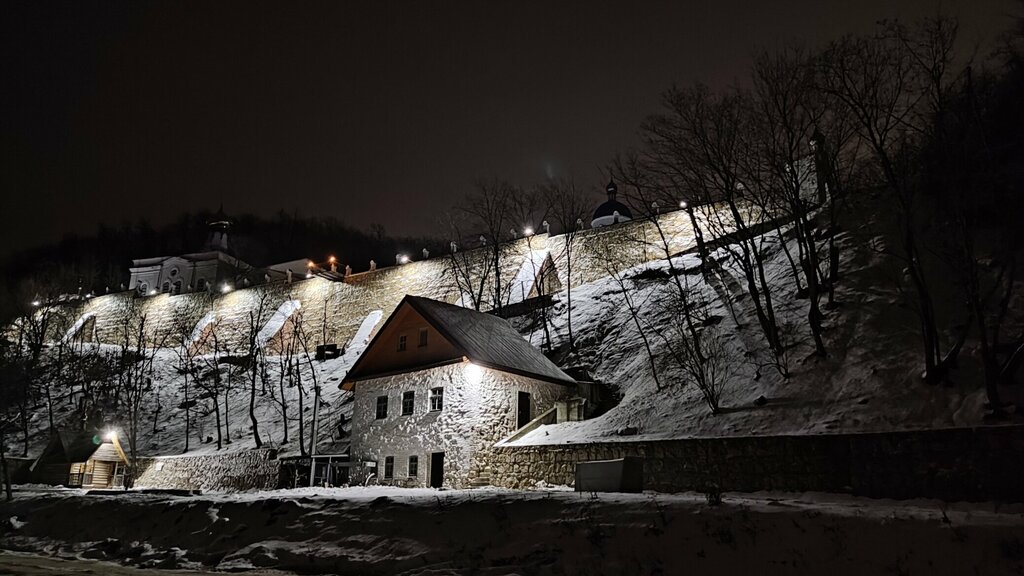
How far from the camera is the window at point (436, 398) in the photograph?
75.8ft

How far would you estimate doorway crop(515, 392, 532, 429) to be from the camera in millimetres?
22969

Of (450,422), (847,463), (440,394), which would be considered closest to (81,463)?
(440,394)

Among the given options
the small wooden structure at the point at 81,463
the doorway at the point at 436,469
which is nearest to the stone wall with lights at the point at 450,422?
the doorway at the point at 436,469

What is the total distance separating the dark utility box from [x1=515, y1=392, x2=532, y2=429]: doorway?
28.3 feet

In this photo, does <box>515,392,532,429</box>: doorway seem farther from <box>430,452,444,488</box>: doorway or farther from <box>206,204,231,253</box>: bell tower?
<box>206,204,231,253</box>: bell tower

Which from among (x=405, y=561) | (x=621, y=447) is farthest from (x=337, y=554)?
(x=621, y=447)

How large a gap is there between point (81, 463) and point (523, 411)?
25.6 meters

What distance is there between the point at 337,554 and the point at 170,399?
38686mm

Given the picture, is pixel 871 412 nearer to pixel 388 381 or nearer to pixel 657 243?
pixel 388 381

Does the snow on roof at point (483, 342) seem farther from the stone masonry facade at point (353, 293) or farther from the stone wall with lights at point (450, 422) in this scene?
the stone masonry facade at point (353, 293)

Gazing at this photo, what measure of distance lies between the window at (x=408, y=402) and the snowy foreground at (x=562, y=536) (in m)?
8.28

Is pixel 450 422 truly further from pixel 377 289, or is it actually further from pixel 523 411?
pixel 377 289

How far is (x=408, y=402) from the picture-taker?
24.0 meters

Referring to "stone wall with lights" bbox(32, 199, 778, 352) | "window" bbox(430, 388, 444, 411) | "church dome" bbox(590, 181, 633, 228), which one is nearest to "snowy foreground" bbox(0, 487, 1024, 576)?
"window" bbox(430, 388, 444, 411)
